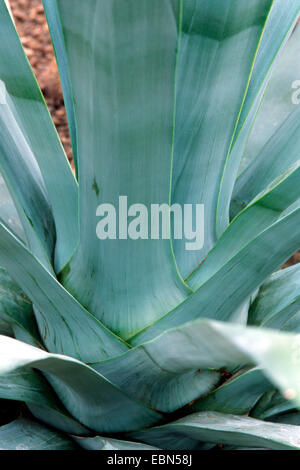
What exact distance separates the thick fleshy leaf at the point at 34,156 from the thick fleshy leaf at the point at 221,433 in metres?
0.21

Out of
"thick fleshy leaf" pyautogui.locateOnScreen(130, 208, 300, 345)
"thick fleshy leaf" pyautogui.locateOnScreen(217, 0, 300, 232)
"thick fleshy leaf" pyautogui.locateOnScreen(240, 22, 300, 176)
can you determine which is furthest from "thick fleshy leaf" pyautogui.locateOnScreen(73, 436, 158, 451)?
"thick fleshy leaf" pyautogui.locateOnScreen(240, 22, 300, 176)

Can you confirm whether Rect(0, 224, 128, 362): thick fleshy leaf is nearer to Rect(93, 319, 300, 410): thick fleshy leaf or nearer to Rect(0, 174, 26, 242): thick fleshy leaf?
Rect(93, 319, 300, 410): thick fleshy leaf

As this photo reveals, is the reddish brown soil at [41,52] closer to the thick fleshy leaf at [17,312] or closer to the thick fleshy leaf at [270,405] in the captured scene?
the thick fleshy leaf at [17,312]

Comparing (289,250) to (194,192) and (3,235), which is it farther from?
(3,235)

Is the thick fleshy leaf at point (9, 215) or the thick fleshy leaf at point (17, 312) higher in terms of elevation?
the thick fleshy leaf at point (9, 215)

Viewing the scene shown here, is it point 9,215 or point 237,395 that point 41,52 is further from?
point 237,395

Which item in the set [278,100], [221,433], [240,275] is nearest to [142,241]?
[240,275]

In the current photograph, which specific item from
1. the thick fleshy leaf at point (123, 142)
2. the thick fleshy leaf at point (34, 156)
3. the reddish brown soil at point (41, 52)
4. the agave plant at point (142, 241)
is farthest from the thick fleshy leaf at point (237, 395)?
the reddish brown soil at point (41, 52)

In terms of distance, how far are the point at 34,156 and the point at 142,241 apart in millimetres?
207

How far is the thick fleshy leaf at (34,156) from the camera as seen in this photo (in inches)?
21.6

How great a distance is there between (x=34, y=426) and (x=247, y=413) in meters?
0.25

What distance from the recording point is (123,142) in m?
0.42

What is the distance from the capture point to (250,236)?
56 centimetres

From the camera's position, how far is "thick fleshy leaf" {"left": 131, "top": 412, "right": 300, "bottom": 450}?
48 cm
